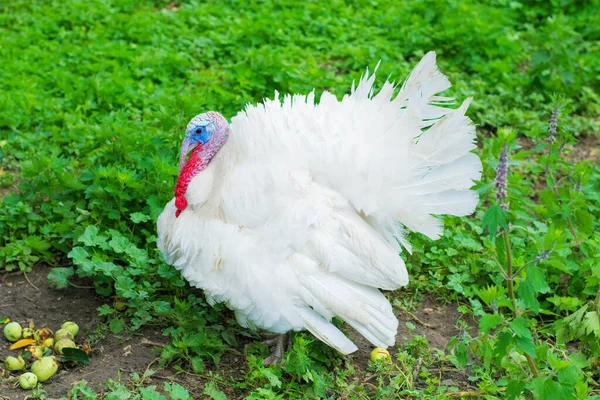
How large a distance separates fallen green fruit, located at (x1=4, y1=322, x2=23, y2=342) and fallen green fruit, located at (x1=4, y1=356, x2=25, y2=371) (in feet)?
0.60

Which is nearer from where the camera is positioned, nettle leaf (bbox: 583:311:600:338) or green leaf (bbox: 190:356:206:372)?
green leaf (bbox: 190:356:206:372)

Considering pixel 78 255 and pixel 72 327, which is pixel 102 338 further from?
pixel 78 255

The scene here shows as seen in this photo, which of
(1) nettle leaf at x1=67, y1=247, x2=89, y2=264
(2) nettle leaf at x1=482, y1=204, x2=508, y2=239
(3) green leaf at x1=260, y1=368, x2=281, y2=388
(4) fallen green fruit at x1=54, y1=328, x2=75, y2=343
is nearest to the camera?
(2) nettle leaf at x1=482, y1=204, x2=508, y2=239

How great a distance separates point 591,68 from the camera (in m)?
7.12

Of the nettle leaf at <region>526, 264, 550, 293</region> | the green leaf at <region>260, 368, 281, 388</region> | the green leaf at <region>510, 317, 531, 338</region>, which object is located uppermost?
the nettle leaf at <region>526, 264, 550, 293</region>

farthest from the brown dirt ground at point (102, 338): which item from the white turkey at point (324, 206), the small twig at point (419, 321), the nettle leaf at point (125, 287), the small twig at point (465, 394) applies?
the white turkey at point (324, 206)

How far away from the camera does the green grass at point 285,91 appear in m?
3.87

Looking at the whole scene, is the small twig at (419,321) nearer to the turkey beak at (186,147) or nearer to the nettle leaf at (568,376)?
the nettle leaf at (568,376)

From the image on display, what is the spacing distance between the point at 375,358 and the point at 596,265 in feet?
4.24

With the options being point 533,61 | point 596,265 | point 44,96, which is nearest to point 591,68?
point 533,61

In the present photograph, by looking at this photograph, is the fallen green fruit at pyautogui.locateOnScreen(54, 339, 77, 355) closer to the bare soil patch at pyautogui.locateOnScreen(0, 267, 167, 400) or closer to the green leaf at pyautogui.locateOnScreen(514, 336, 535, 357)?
the bare soil patch at pyautogui.locateOnScreen(0, 267, 167, 400)

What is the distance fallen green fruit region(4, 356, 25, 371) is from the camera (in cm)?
387

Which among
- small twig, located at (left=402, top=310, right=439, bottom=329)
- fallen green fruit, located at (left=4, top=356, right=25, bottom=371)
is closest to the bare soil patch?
fallen green fruit, located at (left=4, top=356, right=25, bottom=371)

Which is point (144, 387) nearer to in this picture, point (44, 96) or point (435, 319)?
point (435, 319)
